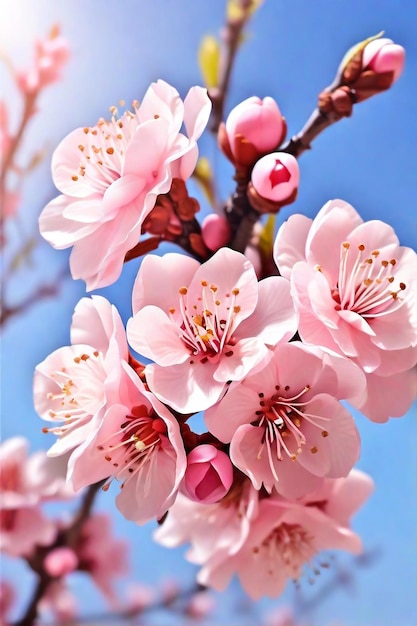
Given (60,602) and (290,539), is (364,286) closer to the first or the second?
(290,539)

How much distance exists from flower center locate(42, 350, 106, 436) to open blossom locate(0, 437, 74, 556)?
1.34 feet

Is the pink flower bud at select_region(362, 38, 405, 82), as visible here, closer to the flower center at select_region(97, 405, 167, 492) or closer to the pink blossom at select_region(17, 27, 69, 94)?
the flower center at select_region(97, 405, 167, 492)

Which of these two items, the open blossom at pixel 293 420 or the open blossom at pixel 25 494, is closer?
the open blossom at pixel 293 420

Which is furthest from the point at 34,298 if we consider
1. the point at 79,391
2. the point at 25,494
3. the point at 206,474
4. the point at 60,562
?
the point at 206,474

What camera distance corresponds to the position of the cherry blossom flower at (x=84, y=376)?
0.54 meters

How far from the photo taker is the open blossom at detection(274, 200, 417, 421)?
0.53m

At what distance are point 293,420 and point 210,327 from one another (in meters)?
0.11

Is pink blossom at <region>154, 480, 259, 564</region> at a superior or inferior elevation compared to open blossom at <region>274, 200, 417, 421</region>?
inferior

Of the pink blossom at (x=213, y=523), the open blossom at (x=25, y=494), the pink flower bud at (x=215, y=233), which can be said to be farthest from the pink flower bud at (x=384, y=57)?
the open blossom at (x=25, y=494)

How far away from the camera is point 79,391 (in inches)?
23.1

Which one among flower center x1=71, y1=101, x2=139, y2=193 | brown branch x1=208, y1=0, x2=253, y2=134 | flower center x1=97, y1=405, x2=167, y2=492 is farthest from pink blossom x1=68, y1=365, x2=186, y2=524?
brown branch x1=208, y1=0, x2=253, y2=134

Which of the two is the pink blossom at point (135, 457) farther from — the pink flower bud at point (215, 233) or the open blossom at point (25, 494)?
the open blossom at point (25, 494)

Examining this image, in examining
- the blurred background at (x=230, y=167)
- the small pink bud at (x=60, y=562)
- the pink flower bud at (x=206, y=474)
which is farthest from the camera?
the small pink bud at (x=60, y=562)

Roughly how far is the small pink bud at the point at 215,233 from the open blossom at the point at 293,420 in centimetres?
17
